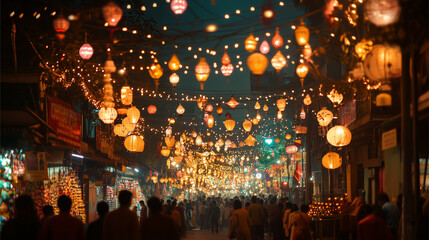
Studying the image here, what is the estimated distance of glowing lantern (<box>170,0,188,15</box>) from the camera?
12.1 m

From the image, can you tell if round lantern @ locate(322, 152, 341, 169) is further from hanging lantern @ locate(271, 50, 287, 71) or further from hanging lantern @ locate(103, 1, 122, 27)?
hanging lantern @ locate(103, 1, 122, 27)

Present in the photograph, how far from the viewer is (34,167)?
15.4m

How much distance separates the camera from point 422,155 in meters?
15.3

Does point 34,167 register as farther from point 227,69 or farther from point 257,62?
point 257,62

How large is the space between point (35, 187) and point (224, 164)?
131 feet

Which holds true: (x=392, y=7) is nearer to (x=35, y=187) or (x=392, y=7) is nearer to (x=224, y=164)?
(x=35, y=187)

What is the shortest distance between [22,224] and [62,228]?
575 millimetres

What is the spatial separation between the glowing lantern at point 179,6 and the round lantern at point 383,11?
4478 mm

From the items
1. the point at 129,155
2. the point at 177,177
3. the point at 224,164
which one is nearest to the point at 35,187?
the point at 129,155

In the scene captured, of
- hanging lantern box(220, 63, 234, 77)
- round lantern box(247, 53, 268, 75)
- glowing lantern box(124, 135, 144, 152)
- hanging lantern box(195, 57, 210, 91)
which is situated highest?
hanging lantern box(220, 63, 234, 77)

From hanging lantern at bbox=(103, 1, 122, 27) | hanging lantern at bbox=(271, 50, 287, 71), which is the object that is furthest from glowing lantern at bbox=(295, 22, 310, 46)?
hanging lantern at bbox=(103, 1, 122, 27)

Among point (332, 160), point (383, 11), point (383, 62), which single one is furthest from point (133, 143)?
point (383, 11)

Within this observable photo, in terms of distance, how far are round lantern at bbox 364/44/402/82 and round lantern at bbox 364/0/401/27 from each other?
4.02ft

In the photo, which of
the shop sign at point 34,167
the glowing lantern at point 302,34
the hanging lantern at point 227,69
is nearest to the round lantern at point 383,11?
the glowing lantern at point 302,34
